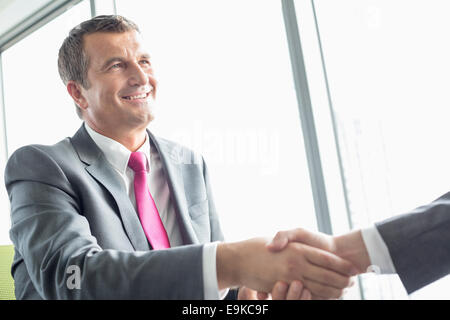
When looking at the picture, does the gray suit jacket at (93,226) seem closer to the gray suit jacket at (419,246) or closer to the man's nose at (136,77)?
the man's nose at (136,77)

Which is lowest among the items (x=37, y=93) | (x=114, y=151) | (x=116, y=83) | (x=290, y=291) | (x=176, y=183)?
(x=290, y=291)

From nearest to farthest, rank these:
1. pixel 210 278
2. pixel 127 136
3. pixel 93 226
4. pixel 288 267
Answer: pixel 210 278, pixel 288 267, pixel 93 226, pixel 127 136

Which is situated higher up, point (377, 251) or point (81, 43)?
point (81, 43)

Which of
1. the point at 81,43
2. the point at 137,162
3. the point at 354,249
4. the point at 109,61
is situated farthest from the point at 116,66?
the point at 354,249

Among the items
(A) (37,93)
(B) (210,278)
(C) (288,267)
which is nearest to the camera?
(B) (210,278)

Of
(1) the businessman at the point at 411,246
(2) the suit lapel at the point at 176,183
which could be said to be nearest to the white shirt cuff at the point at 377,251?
(1) the businessman at the point at 411,246

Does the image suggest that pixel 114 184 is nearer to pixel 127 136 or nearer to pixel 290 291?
pixel 127 136

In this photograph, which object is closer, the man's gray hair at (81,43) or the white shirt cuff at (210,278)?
the white shirt cuff at (210,278)

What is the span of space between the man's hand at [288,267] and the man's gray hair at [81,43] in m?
0.95

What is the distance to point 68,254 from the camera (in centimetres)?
87

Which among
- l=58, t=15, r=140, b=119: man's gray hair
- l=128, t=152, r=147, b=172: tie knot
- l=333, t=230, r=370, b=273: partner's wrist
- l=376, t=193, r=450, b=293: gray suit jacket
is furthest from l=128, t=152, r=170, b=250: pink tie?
l=376, t=193, r=450, b=293: gray suit jacket

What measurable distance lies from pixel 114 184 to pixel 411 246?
2.58ft

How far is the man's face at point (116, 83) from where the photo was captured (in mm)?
1437

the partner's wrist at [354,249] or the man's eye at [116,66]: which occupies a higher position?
the man's eye at [116,66]
